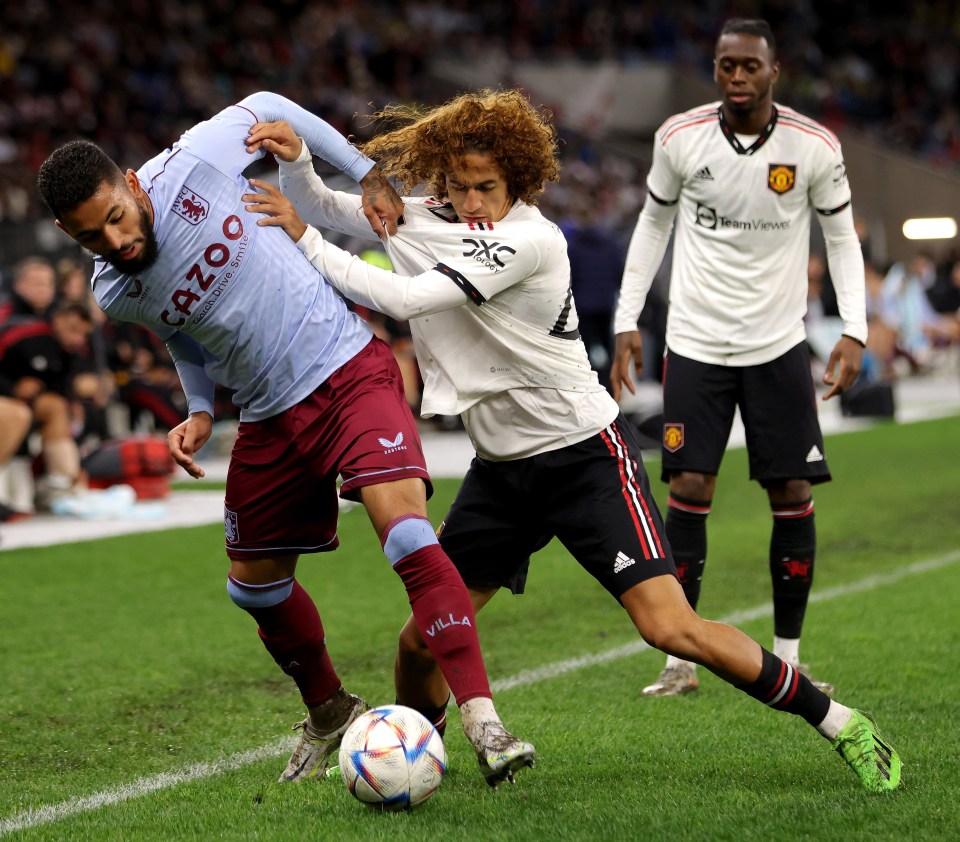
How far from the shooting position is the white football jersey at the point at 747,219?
562cm

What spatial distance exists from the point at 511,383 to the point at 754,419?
176 centimetres

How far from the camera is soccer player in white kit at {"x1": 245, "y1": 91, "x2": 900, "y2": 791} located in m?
3.97

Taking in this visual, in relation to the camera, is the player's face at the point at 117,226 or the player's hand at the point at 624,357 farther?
the player's hand at the point at 624,357

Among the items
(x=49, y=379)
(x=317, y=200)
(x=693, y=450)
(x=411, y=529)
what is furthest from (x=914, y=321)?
(x=411, y=529)

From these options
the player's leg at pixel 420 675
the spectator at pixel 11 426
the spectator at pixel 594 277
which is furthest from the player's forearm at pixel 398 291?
the spectator at pixel 594 277

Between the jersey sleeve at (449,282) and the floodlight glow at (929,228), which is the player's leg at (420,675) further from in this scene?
the floodlight glow at (929,228)

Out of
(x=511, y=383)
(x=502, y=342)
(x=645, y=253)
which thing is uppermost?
(x=502, y=342)

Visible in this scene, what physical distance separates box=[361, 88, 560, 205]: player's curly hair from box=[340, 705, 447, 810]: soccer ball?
5.00 feet

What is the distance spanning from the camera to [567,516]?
13.7 ft

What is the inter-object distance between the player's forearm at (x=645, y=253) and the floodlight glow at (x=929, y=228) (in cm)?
2568

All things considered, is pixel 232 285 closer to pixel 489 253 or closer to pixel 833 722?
pixel 489 253

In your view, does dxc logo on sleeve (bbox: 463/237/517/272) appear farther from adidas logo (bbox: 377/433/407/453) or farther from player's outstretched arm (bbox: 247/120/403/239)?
adidas logo (bbox: 377/433/407/453)

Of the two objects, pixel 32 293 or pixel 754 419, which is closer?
pixel 754 419

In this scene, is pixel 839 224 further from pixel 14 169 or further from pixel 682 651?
pixel 14 169
